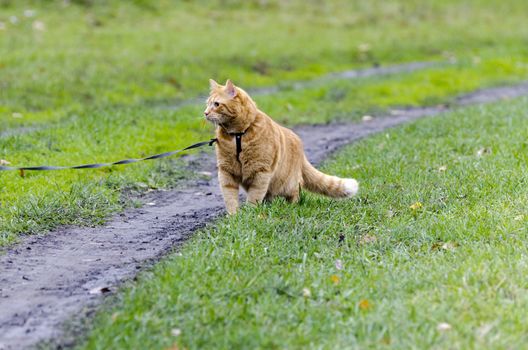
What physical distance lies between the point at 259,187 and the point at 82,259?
5.64 feet

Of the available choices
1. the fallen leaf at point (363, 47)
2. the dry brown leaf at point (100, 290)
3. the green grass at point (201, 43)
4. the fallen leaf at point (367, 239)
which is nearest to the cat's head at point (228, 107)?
the fallen leaf at point (367, 239)

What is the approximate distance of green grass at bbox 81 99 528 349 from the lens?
4.34 m

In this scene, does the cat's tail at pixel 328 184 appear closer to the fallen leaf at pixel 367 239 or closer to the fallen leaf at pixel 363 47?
the fallen leaf at pixel 367 239

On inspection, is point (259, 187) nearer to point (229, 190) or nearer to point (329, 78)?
point (229, 190)

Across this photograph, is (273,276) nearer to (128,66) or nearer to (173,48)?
(128,66)

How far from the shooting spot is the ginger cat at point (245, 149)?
6590mm

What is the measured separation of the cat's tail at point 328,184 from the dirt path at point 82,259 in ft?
3.03

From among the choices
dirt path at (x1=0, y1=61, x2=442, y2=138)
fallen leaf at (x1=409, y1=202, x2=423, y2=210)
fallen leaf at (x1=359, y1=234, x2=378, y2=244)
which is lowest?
dirt path at (x1=0, y1=61, x2=442, y2=138)

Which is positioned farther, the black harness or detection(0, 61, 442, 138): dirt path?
detection(0, 61, 442, 138): dirt path

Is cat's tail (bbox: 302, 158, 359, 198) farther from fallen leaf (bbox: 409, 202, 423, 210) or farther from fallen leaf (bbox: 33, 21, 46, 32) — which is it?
fallen leaf (bbox: 33, 21, 46, 32)

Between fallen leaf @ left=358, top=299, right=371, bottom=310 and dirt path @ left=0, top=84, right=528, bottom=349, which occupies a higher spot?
fallen leaf @ left=358, top=299, right=371, bottom=310

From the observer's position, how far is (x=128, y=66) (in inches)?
595

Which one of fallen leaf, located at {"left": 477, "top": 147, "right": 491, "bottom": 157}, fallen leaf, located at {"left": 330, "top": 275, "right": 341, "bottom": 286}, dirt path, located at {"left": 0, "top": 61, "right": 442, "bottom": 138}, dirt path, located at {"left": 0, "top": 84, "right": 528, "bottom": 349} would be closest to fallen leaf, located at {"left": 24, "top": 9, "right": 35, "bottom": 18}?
dirt path, located at {"left": 0, "top": 61, "right": 442, "bottom": 138}

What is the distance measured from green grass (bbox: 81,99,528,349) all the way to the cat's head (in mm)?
831
